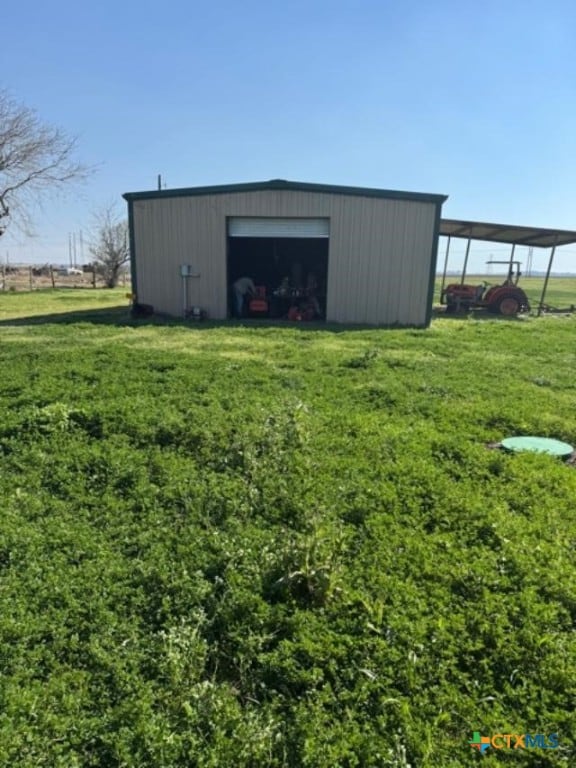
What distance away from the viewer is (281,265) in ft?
57.7

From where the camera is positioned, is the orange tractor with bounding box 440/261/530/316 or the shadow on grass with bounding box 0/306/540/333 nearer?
the shadow on grass with bounding box 0/306/540/333

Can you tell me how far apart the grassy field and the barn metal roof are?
12099 millimetres

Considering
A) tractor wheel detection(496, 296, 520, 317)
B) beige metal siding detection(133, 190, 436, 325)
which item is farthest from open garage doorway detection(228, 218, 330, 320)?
tractor wheel detection(496, 296, 520, 317)

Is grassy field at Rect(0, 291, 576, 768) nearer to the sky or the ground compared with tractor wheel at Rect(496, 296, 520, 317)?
nearer to the ground

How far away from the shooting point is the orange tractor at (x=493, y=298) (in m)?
16.8

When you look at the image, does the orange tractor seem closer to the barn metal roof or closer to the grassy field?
the barn metal roof

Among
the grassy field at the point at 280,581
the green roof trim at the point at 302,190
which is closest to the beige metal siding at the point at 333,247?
the green roof trim at the point at 302,190

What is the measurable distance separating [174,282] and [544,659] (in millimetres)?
12292

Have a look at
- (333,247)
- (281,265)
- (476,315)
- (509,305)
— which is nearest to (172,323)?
(333,247)

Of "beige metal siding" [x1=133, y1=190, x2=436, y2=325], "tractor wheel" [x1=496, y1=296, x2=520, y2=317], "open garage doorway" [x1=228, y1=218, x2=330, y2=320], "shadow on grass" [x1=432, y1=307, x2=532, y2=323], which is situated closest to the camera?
"beige metal siding" [x1=133, y1=190, x2=436, y2=325]

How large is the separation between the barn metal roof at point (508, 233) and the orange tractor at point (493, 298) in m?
1.02

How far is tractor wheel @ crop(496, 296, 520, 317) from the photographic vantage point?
55.0 ft

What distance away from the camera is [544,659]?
2.15m

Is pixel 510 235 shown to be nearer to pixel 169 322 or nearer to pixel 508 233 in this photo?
pixel 508 233
